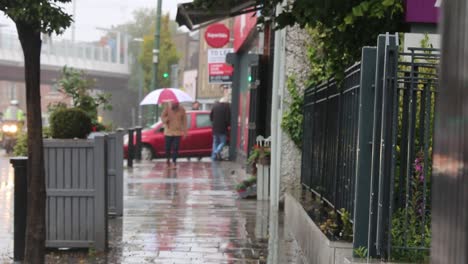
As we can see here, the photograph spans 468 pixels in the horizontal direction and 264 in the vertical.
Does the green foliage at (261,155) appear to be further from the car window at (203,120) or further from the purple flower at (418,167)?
the car window at (203,120)

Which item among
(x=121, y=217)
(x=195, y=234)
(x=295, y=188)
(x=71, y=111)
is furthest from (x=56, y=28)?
(x=295, y=188)

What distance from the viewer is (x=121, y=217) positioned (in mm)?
10414

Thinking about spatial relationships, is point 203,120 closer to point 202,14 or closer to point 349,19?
point 202,14

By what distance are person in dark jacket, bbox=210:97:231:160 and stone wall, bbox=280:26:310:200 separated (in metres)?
11.9

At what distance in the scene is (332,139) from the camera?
7.98 meters

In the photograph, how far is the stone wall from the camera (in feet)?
37.8

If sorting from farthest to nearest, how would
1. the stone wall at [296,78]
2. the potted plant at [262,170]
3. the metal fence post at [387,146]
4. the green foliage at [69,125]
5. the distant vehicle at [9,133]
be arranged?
1. the distant vehicle at [9,133]
2. the potted plant at [262,170]
3. the stone wall at [296,78]
4. the green foliage at [69,125]
5. the metal fence post at [387,146]

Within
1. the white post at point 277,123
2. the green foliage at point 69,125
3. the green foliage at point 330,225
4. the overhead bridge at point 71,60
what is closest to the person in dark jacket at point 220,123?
the white post at point 277,123

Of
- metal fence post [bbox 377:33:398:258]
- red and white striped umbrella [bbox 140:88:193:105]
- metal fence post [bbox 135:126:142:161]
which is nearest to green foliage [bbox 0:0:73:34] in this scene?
metal fence post [bbox 377:33:398:258]

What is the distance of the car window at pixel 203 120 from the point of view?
85.1 feet

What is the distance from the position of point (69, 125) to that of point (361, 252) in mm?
4220

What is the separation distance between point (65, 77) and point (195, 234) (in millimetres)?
5156

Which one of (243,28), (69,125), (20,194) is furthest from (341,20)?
(243,28)

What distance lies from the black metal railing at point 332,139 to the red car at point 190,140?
1462cm
